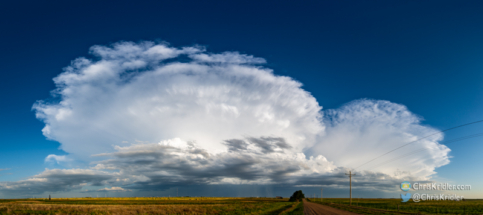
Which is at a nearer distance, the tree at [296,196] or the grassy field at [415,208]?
the grassy field at [415,208]

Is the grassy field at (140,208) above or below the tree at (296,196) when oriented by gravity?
above

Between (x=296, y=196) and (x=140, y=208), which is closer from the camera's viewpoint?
(x=140, y=208)

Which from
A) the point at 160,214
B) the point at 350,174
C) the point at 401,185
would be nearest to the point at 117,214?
the point at 160,214

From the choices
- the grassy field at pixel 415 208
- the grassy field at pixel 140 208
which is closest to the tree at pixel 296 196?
the grassy field at pixel 415 208

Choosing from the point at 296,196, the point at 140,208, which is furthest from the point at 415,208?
the point at 296,196

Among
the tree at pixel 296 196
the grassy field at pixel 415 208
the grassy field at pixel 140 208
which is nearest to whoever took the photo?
the grassy field at pixel 140 208

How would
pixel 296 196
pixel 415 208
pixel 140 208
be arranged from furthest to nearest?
1. pixel 296 196
2. pixel 415 208
3. pixel 140 208

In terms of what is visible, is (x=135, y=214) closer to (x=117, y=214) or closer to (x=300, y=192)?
(x=117, y=214)

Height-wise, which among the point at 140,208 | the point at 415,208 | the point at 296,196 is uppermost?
the point at 140,208

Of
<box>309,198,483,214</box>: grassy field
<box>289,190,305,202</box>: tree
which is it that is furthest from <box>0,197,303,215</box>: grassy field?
<box>289,190,305,202</box>: tree

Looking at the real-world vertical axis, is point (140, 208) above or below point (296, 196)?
above

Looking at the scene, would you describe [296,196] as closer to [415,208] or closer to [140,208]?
[415,208]

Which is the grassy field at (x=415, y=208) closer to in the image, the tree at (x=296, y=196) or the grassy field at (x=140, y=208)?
the grassy field at (x=140, y=208)

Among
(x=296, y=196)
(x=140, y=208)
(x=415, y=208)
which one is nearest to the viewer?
(x=140, y=208)
